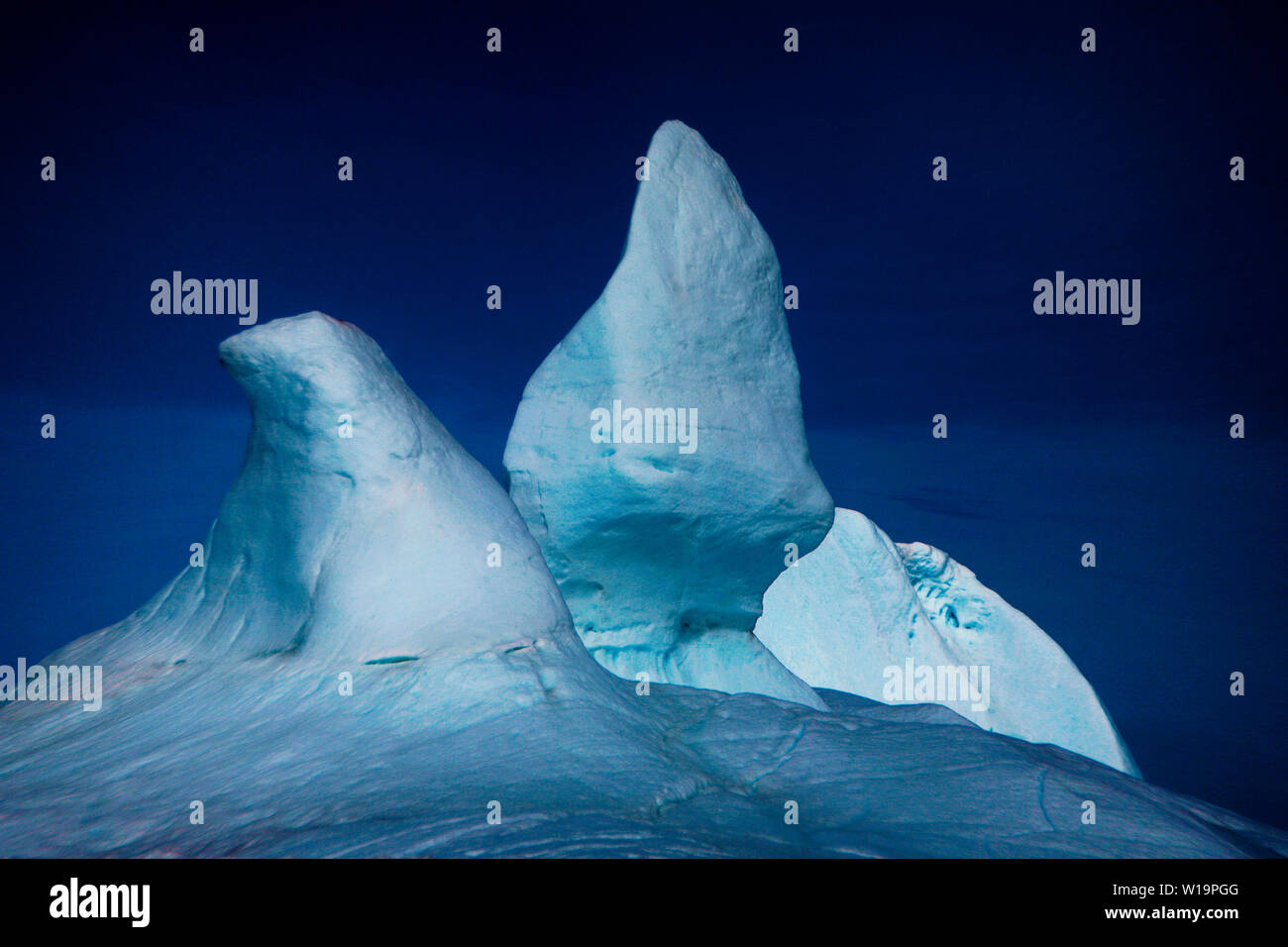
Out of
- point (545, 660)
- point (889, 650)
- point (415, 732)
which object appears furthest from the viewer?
point (889, 650)

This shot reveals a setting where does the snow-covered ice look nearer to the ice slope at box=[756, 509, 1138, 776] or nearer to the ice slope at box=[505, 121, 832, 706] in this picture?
the ice slope at box=[505, 121, 832, 706]

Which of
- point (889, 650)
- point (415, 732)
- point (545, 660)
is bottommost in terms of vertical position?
point (889, 650)

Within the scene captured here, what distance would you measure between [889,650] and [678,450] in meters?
4.85

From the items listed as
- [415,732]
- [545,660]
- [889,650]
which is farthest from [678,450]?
[889,650]

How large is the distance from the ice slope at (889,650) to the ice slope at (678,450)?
326cm

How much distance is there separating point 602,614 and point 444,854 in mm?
3032

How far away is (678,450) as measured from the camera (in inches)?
168

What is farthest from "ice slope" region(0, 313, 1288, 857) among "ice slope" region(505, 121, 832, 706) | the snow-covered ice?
A: "ice slope" region(505, 121, 832, 706)

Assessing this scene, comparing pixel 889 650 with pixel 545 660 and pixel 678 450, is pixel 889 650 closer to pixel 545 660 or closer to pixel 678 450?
pixel 678 450

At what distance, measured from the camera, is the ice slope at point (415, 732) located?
6.88ft

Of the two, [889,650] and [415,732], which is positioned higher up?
[415,732]

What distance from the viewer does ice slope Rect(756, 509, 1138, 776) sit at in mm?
7965

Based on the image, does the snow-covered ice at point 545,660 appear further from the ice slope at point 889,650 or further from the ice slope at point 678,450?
the ice slope at point 889,650
